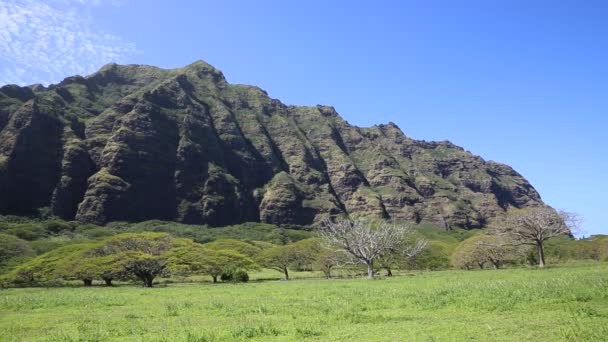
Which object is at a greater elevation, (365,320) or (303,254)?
(365,320)

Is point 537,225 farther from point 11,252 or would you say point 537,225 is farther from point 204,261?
point 11,252

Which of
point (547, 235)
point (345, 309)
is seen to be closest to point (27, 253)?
point (345, 309)

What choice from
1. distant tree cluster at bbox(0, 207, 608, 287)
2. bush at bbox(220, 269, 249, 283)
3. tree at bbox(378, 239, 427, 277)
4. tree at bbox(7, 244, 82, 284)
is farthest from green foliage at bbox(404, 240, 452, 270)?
tree at bbox(7, 244, 82, 284)

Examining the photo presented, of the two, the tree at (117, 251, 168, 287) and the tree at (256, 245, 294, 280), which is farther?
the tree at (256, 245, 294, 280)

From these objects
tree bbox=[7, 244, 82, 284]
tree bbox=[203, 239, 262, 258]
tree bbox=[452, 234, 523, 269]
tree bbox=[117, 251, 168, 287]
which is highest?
tree bbox=[452, 234, 523, 269]

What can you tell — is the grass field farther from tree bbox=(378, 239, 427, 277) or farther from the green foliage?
the green foliage

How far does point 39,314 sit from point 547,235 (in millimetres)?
65724

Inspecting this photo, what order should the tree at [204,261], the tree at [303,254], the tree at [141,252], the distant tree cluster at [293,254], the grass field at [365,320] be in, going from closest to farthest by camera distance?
the grass field at [365,320]
the tree at [141,252]
the distant tree cluster at [293,254]
the tree at [204,261]
the tree at [303,254]

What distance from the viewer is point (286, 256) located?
86.9 metres

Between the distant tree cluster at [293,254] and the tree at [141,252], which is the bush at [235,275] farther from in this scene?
the tree at [141,252]

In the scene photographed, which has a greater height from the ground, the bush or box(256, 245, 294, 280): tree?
box(256, 245, 294, 280): tree

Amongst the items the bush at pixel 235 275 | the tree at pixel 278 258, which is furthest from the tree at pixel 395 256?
the bush at pixel 235 275

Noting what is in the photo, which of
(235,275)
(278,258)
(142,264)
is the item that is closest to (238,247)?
(278,258)

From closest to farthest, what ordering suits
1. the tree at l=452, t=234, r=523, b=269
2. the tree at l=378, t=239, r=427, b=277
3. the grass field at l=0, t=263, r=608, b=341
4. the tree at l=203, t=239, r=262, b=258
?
the grass field at l=0, t=263, r=608, b=341 < the tree at l=378, t=239, r=427, b=277 < the tree at l=452, t=234, r=523, b=269 < the tree at l=203, t=239, r=262, b=258
